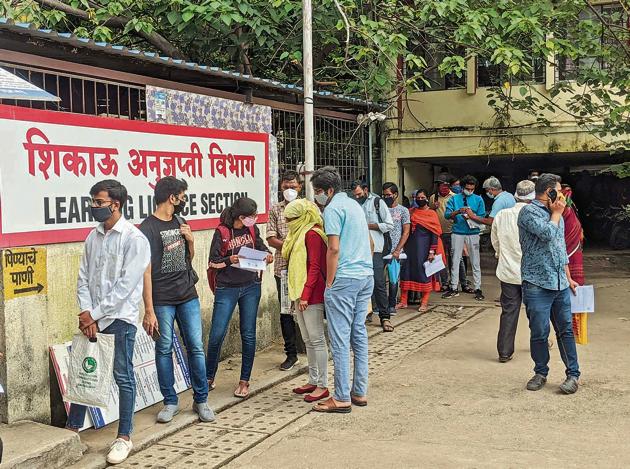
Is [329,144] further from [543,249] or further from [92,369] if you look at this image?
[92,369]

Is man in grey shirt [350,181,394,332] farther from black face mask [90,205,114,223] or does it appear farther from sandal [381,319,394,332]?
black face mask [90,205,114,223]

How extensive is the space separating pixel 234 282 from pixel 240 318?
1.10ft

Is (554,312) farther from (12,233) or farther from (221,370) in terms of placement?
(12,233)

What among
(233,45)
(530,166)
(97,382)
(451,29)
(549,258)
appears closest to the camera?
(97,382)

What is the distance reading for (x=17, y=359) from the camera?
5262 millimetres

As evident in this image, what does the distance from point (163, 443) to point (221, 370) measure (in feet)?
6.48

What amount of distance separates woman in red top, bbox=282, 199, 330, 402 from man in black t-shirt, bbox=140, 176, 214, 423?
870 millimetres

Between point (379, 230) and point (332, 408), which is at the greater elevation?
point (379, 230)

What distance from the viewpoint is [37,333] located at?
5.45 meters

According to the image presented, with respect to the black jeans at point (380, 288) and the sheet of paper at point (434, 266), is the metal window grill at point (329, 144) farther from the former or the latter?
the sheet of paper at point (434, 266)

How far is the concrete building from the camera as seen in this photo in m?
5.26

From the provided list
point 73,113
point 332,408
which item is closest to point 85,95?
point 73,113

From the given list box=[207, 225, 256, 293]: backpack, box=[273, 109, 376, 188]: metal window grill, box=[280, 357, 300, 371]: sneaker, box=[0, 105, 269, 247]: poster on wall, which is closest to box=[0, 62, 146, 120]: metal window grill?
box=[0, 105, 269, 247]: poster on wall

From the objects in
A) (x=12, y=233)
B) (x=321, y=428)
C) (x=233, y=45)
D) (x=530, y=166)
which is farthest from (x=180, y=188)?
(x=530, y=166)
